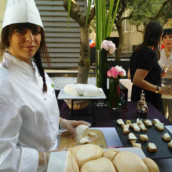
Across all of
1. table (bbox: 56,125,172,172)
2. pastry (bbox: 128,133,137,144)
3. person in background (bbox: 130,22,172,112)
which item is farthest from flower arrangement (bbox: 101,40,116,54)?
pastry (bbox: 128,133,137,144)

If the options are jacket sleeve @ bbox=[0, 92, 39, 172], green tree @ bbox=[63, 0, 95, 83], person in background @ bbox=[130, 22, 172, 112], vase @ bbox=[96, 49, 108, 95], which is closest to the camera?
jacket sleeve @ bbox=[0, 92, 39, 172]

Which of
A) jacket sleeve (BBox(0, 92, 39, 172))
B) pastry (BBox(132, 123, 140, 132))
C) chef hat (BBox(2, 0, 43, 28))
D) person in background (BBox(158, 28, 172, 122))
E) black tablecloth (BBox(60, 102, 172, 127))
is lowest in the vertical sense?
black tablecloth (BBox(60, 102, 172, 127))

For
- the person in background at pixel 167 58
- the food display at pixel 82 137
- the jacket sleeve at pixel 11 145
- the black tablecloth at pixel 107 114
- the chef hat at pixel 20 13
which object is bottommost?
the black tablecloth at pixel 107 114

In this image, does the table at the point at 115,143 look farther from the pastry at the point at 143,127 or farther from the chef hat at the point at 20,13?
the chef hat at the point at 20,13

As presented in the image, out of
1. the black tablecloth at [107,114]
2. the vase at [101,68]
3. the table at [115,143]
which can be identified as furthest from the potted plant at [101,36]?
the table at [115,143]

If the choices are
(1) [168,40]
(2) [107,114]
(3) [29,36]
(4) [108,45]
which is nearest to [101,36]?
(4) [108,45]

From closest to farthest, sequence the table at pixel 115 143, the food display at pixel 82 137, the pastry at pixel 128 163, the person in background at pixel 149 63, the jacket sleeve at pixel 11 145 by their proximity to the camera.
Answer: the pastry at pixel 128 163
the jacket sleeve at pixel 11 145
the table at pixel 115 143
the food display at pixel 82 137
the person in background at pixel 149 63

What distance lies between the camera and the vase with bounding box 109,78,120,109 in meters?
1.38

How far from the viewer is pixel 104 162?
1.10ft

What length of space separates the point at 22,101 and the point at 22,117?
59 mm

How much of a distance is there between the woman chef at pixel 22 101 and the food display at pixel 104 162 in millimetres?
277

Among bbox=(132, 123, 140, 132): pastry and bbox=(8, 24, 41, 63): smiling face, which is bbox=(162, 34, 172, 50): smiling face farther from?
bbox=(8, 24, 41, 63): smiling face

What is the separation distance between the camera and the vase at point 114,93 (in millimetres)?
1381

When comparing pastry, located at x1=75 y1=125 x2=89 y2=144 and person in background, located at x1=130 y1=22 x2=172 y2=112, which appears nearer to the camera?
pastry, located at x1=75 y1=125 x2=89 y2=144
